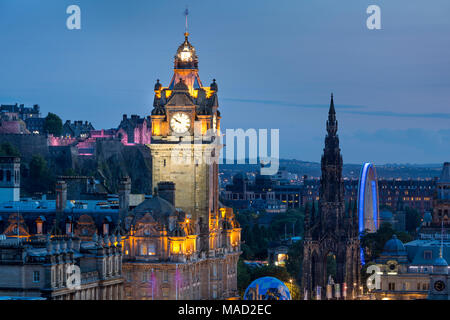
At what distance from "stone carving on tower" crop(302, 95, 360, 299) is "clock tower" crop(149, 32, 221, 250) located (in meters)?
30.1

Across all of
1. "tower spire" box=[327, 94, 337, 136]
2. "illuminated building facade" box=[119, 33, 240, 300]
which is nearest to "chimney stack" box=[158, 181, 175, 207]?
"illuminated building facade" box=[119, 33, 240, 300]

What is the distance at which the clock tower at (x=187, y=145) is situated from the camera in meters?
108

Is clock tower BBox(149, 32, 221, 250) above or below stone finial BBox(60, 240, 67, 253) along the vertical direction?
above

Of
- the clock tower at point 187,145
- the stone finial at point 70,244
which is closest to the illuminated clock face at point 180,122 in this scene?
the clock tower at point 187,145

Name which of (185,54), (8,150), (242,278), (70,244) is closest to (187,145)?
(185,54)

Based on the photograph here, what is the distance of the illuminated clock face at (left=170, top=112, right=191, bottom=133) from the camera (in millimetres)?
108438

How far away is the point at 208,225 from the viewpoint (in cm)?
11000

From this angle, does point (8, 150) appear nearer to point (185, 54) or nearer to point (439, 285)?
point (185, 54)

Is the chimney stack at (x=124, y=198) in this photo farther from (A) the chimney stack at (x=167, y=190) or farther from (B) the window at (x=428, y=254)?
(B) the window at (x=428, y=254)

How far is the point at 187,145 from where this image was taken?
10788 cm

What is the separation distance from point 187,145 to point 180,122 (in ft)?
7.18

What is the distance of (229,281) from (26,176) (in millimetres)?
80110
